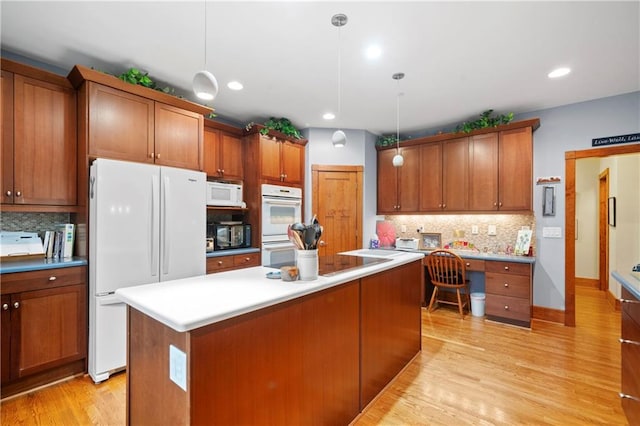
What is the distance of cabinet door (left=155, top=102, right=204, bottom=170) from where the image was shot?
295 cm

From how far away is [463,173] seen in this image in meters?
4.24

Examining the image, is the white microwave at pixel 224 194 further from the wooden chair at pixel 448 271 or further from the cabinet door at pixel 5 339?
the wooden chair at pixel 448 271

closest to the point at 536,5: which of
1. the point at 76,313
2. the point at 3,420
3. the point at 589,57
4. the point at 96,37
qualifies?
the point at 589,57

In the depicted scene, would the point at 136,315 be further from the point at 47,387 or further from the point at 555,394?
the point at 555,394

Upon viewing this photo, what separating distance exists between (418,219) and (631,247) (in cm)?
285

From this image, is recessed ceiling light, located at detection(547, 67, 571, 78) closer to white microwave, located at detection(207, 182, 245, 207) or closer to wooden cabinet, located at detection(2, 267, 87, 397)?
white microwave, located at detection(207, 182, 245, 207)

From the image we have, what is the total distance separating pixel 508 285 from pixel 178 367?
3782 mm

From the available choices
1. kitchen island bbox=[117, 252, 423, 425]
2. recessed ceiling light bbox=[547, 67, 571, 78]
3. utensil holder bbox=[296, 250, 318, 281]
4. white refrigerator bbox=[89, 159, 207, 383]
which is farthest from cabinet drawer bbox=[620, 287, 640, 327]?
white refrigerator bbox=[89, 159, 207, 383]

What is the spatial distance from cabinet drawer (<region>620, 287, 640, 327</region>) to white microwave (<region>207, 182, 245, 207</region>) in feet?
11.9

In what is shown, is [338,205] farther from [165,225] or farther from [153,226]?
[153,226]

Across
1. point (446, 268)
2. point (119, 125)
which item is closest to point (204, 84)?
point (119, 125)

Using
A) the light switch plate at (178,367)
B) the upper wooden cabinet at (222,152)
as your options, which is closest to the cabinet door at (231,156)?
the upper wooden cabinet at (222,152)

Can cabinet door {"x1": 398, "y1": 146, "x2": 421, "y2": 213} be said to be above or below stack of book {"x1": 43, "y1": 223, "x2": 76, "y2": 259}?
above

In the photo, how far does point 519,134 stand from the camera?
380cm
